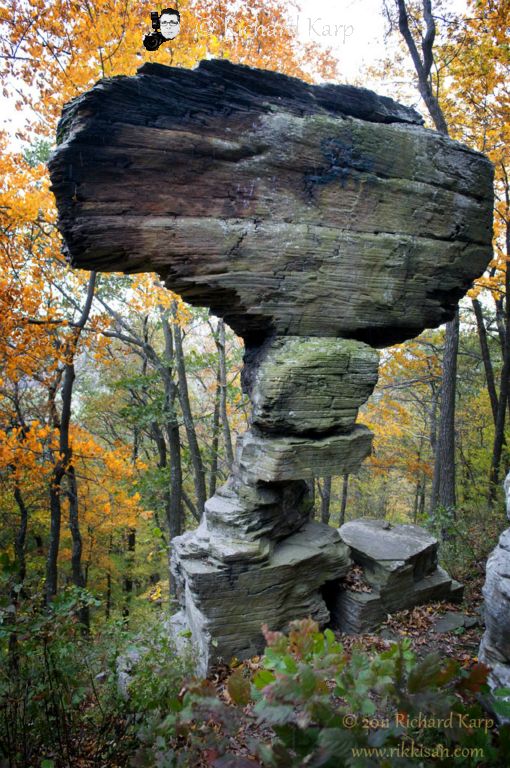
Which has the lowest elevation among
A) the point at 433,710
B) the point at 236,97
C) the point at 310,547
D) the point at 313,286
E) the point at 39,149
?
the point at 310,547

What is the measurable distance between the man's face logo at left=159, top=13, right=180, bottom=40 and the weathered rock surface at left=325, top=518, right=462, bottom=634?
8.64 metres

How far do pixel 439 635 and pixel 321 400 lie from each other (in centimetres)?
363

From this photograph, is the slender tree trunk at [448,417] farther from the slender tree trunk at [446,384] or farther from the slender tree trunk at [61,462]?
the slender tree trunk at [61,462]

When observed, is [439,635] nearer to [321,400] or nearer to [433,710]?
[321,400]

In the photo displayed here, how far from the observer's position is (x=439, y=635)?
591 centimetres

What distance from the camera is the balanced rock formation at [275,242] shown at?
4641mm

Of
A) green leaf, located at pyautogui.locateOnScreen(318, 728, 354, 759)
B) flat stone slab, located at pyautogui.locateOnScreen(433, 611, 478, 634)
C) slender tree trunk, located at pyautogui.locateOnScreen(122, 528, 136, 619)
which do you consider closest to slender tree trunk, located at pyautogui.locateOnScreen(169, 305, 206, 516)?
slender tree trunk, located at pyautogui.locateOnScreen(122, 528, 136, 619)

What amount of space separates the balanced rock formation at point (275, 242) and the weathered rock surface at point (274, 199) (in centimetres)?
2

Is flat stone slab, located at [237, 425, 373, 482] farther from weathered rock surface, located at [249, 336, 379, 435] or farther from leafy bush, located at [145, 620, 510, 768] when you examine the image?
leafy bush, located at [145, 620, 510, 768]

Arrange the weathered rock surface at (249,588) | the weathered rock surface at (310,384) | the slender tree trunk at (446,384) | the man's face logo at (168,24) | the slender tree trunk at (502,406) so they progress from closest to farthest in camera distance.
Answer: the weathered rock surface at (310,384) → the weathered rock surface at (249,588) → the man's face logo at (168,24) → the slender tree trunk at (446,384) → the slender tree trunk at (502,406)

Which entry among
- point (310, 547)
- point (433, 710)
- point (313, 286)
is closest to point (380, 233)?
point (313, 286)

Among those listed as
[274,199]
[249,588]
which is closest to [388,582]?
[249,588]

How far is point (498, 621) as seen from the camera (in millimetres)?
3580

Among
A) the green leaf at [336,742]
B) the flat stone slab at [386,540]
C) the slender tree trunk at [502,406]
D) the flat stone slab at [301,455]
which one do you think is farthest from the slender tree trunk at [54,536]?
the slender tree trunk at [502,406]
